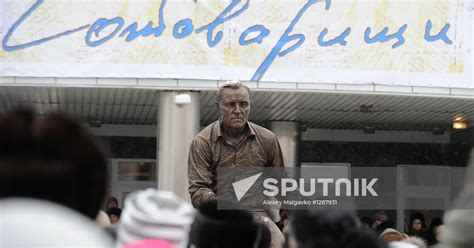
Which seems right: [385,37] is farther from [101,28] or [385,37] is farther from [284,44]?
[101,28]

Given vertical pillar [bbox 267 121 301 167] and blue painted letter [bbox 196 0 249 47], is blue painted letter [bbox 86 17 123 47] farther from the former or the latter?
vertical pillar [bbox 267 121 301 167]

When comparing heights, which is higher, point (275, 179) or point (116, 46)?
point (116, 46)

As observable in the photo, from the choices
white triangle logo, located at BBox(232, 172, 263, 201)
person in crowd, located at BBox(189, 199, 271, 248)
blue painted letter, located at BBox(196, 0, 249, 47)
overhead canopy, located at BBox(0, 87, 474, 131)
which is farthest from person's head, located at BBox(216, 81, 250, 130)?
overhead canopy, located at BBox(0, 87, 474, 131)

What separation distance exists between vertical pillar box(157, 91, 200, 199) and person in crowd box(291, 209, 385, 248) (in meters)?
8.72

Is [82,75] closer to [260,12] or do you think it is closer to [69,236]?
[260,12]

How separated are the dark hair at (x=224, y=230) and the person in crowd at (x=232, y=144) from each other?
2.67 metres

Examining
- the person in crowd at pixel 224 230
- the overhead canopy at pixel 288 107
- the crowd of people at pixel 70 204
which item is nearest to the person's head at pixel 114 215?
the overhead canopy at pixel 288 107

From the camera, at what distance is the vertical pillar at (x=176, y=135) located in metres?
11.4

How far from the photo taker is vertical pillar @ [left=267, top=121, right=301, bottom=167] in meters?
15.1

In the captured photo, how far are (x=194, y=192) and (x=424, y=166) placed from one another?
13.0 meters

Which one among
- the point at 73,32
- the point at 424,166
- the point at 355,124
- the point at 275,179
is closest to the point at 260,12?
the point at 73,32

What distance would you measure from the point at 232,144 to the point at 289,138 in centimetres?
941

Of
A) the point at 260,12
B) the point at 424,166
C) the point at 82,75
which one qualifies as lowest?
the point at 424,166

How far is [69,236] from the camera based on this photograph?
1.56 m
